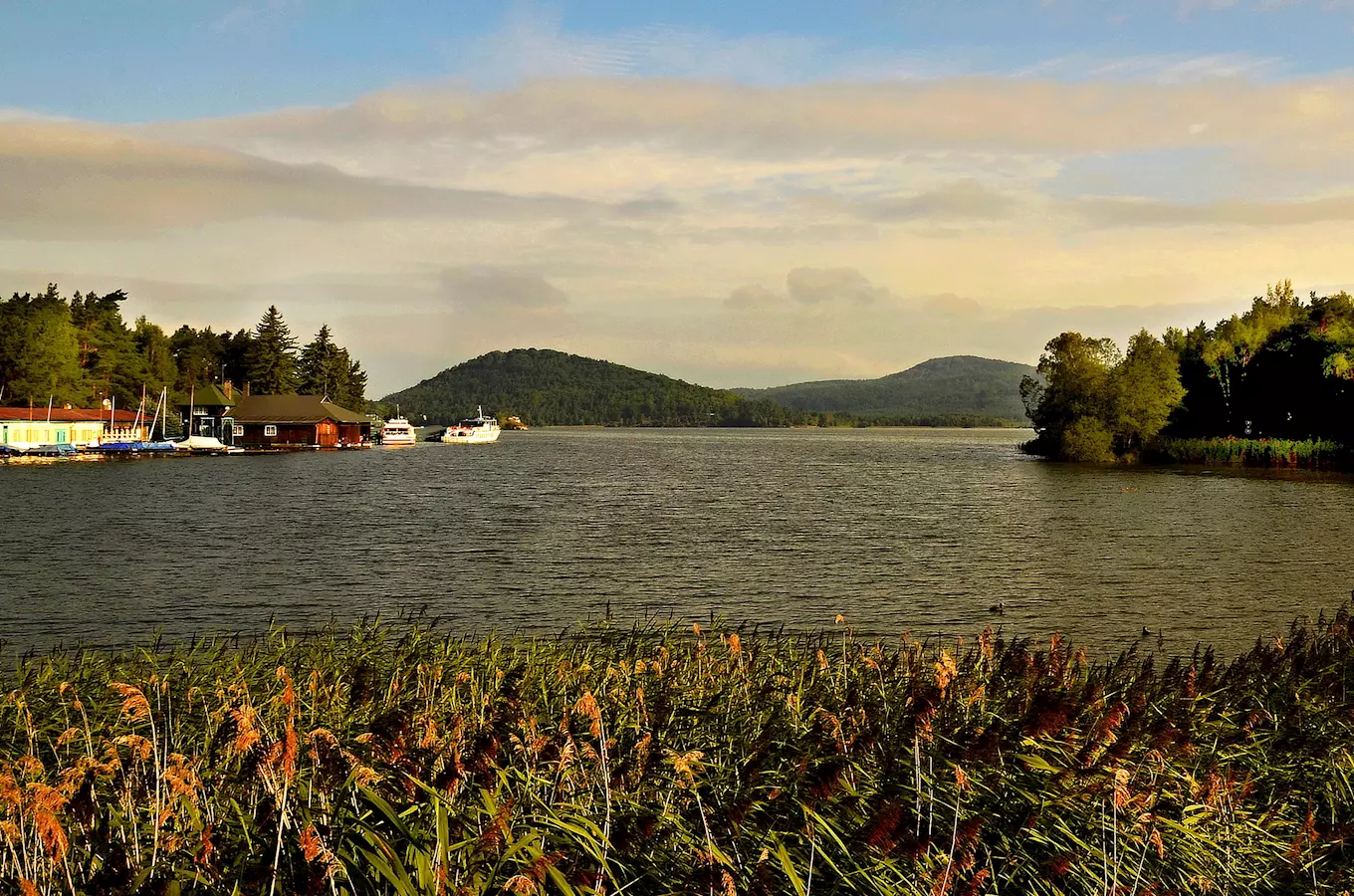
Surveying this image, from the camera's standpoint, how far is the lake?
81.0 ft

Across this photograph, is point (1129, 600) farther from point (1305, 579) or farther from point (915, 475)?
point (915, 475)

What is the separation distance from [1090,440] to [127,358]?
10820cm

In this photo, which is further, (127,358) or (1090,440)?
(127,358)

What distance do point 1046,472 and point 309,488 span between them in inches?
2294

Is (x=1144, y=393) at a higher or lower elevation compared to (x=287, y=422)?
higher

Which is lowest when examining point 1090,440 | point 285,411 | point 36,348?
point 1090,440

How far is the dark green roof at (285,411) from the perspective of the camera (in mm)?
139625

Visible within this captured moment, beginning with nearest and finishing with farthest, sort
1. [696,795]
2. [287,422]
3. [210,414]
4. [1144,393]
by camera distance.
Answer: [696,795] → [1144,393] → [287,422] → [210,414]

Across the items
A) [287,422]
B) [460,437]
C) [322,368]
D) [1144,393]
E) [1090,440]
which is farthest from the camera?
[460,437]

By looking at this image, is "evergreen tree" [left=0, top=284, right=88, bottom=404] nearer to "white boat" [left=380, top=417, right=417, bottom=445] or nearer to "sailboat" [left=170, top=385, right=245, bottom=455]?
"sailboat" [left=170, top=385, right=245, bottom=455]

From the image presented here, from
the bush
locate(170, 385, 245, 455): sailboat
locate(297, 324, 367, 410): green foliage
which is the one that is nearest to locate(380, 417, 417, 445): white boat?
locate(297, 324, 367, 410): green foliage

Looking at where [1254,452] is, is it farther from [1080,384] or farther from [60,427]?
[60,427]

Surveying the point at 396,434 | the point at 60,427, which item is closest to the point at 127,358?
the point at 60,427

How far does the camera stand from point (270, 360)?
159m
